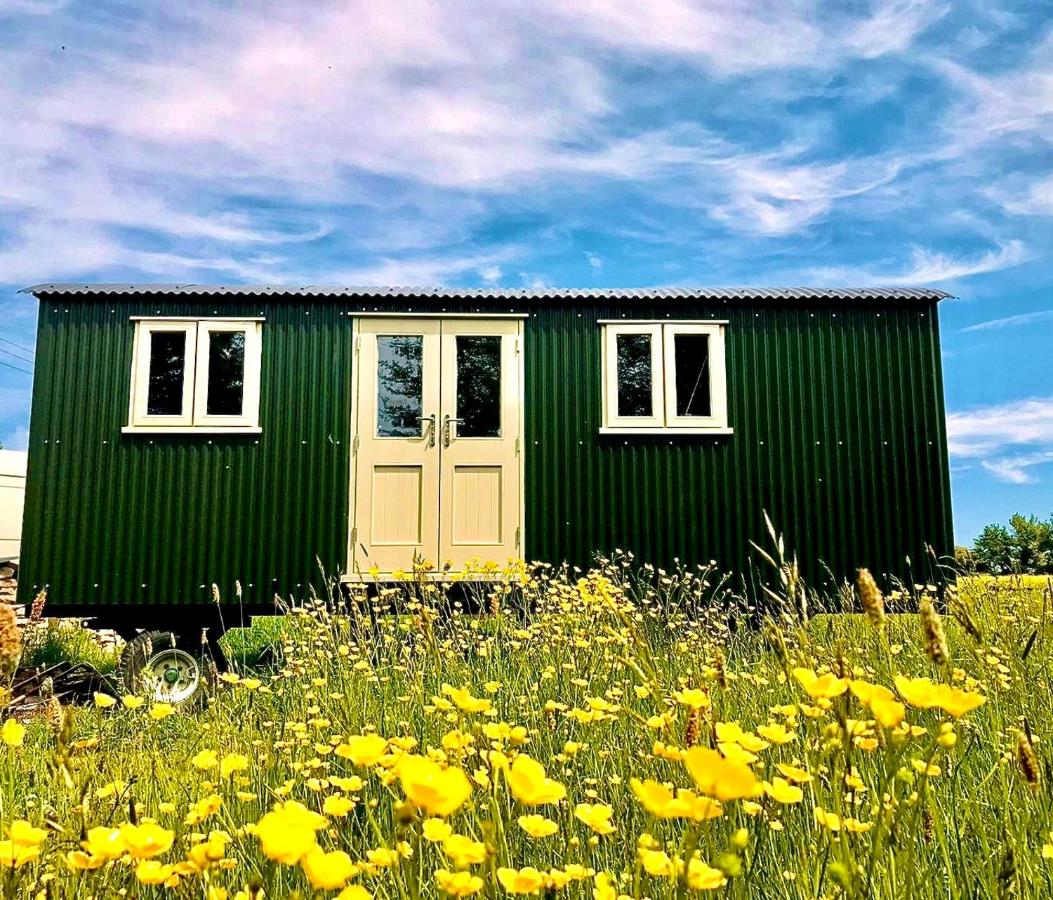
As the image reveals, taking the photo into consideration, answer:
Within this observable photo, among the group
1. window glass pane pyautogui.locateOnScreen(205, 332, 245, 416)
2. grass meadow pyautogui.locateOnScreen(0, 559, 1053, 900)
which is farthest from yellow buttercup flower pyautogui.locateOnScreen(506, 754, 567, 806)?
window glass pane pyautogui.locateOnScreen(205, 332, 245, 416)

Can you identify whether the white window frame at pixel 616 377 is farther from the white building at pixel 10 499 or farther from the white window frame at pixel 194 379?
the white building at pixel 10 499

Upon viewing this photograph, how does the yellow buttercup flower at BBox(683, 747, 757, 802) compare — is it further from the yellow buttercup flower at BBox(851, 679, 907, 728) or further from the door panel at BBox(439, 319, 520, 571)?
the door panel at BBox(439, 319, 520, 571)

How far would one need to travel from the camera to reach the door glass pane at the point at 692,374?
7652 mm

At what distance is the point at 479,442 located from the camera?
7414 mm

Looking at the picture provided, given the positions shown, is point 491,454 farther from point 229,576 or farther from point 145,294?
point 145,294

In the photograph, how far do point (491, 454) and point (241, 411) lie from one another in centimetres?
231

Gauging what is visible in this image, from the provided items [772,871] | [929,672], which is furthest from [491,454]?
[772,871]

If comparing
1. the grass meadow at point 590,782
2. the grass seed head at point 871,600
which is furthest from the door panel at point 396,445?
the grass seed head at point 871,600

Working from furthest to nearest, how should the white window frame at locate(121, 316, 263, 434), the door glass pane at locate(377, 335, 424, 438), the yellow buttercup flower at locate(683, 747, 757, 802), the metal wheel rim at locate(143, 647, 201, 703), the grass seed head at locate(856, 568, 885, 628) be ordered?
the door glass pane at locate(377, 335, 424, 438) → the white window frame at locate(121, 316, 263, 434) → the metal wheel rim at locate(143, 647, 201, 703) → the grass seed head at locate(856, 568, 885, 628) → the yellow buttercup flower at locate(683, 747, 757, 802)

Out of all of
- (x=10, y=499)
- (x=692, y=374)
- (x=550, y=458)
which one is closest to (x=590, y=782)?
(x=550, y=458)

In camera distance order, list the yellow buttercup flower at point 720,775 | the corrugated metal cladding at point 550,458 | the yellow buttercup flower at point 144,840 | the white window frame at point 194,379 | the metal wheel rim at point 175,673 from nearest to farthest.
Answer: the yellow buttercup flower at point 720,775
the yellow buttercup flower at point 144,840
the metal wheel rim at point 175,673
the corrugated metal cladding at point 550,458
the white window frame at point 194,379

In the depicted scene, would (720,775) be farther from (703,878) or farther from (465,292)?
(465,292)

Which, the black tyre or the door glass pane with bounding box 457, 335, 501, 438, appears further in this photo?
the door glass pane with bounding box 457, 335, 501, 438

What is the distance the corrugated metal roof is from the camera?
7.40 m
